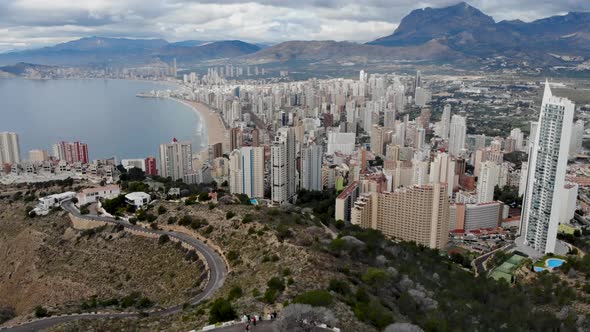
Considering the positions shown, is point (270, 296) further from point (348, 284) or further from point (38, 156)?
point (38, 156)

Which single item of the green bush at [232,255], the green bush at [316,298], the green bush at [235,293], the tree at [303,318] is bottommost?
the green bush at [232,255]

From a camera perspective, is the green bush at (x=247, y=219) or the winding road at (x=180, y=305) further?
the green bush at (x=247, y=219)

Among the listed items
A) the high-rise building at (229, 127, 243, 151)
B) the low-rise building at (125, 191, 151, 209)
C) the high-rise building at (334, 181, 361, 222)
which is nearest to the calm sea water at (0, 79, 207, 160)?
the high-rise building at (229, 127, 243, 151)

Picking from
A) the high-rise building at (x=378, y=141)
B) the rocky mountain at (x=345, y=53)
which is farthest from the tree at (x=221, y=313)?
the rocky mountain at (x=345, y=53)

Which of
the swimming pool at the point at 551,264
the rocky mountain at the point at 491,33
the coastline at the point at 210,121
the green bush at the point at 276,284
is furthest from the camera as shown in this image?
the rocky mountain at the point at 491,33

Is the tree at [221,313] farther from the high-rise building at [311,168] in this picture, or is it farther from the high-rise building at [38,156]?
the high-rise building at [38,156]

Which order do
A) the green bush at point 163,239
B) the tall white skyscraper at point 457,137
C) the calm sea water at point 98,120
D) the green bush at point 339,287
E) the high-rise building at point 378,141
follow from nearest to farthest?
1. the green bush at point 339,287
2. the green bush at point 163,239
3. the tall white skyscraper at point 457,137
4. the high-rise building at point 378,141
5. the calm sea water at point 98,120
